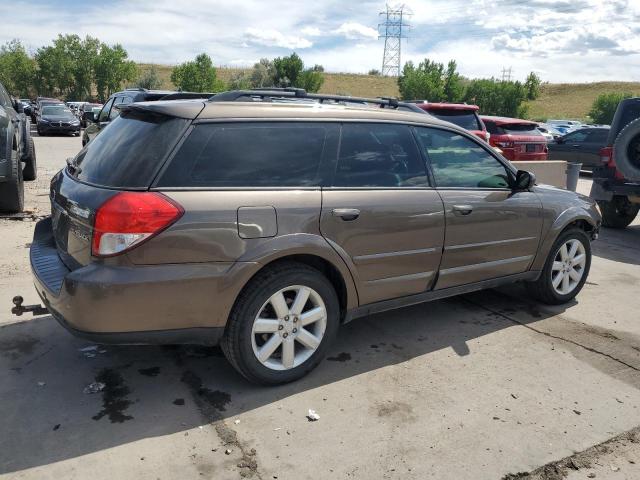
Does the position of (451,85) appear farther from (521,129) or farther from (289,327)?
(289,327)

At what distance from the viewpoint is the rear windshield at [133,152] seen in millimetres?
3035

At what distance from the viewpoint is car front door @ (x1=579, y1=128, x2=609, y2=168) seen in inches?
673

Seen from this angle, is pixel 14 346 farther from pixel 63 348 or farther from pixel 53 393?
pixel 53 393

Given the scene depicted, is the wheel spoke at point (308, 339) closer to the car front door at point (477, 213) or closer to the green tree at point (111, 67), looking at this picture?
the car front door at point (477, 213)

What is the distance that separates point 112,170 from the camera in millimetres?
3170

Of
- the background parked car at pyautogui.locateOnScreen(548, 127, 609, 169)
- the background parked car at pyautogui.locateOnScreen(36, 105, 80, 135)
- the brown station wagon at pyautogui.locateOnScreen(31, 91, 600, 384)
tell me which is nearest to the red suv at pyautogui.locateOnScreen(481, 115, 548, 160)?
the background parked car at pyautogui.locateOnScreen(548, 127, 609, 169)

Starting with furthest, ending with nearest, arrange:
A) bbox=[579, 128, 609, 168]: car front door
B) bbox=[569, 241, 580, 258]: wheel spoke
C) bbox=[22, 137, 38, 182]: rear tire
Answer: bbox=[579, 128, 609, 168]: car front door → bbox=[22, 137, 38, 182]: rear tire → bbox=[569, 241, 580, 258]: wheel spoke

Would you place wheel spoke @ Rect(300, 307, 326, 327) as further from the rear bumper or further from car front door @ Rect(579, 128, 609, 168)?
car front door @ Rect(579, 128, 609, 168)

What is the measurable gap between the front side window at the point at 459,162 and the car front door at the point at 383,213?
14 centimetres

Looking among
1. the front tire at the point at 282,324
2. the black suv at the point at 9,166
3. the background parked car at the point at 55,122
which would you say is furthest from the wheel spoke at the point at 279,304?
the background parked car at the point at 55,122

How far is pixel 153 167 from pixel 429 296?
2.19 metres

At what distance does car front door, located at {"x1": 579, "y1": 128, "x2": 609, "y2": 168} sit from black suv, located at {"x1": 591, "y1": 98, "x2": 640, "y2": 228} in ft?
30.1

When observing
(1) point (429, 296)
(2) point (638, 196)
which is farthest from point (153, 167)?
(2) point (638, 196)

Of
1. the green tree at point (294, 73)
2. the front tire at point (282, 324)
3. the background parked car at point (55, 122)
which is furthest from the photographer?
the green tree at point (294, 73)
